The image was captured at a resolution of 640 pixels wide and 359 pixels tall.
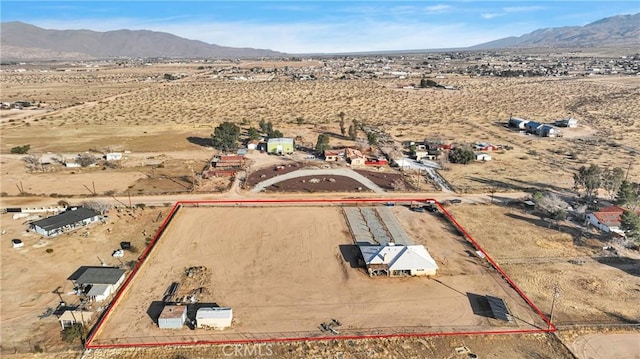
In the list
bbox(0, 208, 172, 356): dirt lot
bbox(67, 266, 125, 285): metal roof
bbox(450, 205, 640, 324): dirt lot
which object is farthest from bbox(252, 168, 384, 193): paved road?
bbox(67, 266, 125, 285): metal roof

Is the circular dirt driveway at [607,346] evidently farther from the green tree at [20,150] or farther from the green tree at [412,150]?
the green tree at [20,150]

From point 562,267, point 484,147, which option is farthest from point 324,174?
point 562,267

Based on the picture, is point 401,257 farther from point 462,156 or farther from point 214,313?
point 462,156

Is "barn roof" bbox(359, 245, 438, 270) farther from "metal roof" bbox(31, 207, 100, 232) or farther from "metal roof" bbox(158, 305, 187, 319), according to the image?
"metal roof" bbox(31, 207, 100, 232)

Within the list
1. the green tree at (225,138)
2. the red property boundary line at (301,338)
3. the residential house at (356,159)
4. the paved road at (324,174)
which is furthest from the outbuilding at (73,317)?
the green tree at (225,138)

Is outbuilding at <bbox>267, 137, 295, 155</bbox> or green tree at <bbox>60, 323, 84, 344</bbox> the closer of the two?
green tree at <bbox>60, 323, 84, 344</bbox>

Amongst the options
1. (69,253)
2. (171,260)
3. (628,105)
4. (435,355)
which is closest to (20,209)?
(69,253)
